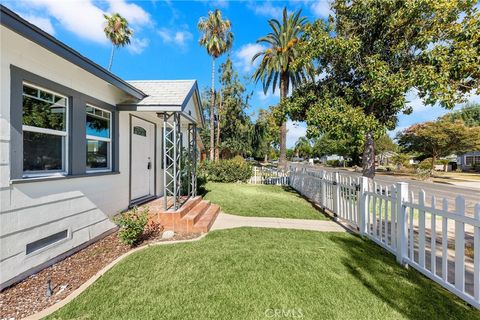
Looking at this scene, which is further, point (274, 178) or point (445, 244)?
point (274, 178)

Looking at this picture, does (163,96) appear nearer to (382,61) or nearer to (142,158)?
(142,158)

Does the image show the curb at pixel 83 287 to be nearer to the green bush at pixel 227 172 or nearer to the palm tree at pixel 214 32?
the green bush at pixel 227 172

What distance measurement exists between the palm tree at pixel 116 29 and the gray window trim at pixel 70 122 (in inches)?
797

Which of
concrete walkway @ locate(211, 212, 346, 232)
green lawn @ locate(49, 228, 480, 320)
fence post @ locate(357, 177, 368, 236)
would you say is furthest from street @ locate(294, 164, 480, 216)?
green lawn @ locate(49, 228, 480, 320)

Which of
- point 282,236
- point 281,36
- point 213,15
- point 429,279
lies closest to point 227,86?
point 213,15

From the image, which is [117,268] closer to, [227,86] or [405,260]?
[405,260]

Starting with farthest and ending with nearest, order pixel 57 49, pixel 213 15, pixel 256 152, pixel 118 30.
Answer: pixel 256 152 → pixel 118 30 → pixel 213 15 → pixel 57 49

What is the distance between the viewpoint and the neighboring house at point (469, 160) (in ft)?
107

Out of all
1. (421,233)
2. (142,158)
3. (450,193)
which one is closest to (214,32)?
(142,158)

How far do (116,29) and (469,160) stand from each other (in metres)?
50.5

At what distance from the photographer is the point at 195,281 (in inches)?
126

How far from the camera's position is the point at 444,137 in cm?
2195

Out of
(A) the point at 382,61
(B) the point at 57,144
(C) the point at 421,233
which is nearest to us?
(C) the point at 421,233

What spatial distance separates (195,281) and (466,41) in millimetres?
8791
